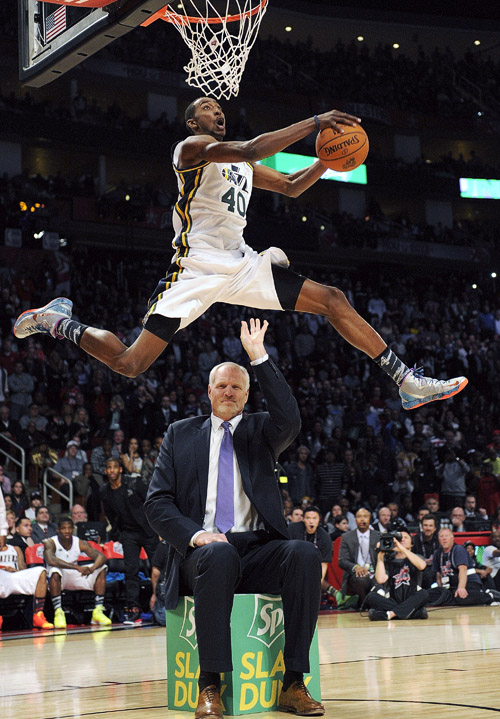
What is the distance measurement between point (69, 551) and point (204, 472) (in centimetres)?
665

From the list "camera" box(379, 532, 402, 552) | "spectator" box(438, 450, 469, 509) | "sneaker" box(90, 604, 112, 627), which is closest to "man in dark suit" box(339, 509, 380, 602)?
"camera" box(379, 532, 402, 552)

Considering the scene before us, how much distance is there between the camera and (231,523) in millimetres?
5176

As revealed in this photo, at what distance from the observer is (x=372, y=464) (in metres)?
17.2

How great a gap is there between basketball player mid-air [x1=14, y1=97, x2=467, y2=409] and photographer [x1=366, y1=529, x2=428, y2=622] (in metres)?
6.21

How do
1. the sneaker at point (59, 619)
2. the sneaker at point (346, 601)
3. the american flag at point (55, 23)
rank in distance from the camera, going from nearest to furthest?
the american flag at point (55, 23), the sneaker at point (59, 619), the sneaker at point (346, 601)

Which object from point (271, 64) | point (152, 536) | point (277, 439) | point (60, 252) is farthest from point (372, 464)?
point (271, 64)

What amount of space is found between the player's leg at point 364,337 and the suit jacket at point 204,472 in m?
0.51

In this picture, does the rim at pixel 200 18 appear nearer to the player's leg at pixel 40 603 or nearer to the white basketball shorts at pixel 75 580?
the player's leg at pixel 40 603

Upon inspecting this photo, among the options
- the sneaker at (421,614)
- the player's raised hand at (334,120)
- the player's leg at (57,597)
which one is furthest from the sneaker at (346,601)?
the player's raised hand at (334,120)

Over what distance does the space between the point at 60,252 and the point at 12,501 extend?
10.7 metres

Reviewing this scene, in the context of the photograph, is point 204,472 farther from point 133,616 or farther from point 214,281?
point 133,616

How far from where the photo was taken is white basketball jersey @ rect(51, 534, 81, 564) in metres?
11.3

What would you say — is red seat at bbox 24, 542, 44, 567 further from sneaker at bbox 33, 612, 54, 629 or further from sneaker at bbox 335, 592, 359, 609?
sneaker at bbox 335, 592, 359, 609

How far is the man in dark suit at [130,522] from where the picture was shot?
11.0 metres
